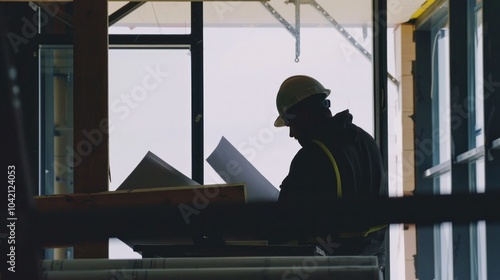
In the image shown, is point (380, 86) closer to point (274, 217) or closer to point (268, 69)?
point (268, 69)

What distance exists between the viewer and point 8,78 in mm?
530

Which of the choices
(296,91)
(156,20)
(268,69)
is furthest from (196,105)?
(296,91)

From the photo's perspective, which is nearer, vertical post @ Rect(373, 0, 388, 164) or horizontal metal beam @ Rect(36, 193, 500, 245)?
horizontal metal beam @ Rect(36, 193, 500, 245)

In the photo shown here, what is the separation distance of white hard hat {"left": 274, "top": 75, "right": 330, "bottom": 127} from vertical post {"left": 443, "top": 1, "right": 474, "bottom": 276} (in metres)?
3.20

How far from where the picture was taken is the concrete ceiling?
633cm

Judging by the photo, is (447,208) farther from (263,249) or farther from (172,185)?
(172,185)

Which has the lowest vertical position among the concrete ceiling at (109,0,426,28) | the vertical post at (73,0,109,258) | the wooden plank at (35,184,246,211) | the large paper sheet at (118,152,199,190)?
the wooden plank at (35,184,246,211)

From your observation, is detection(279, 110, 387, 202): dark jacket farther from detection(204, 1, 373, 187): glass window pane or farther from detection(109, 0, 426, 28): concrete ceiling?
detection(109, 0, 426, 28): concrete ceiling

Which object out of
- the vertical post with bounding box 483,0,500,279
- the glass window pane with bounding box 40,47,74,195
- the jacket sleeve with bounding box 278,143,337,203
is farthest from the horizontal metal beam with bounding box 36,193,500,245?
the glass window pane with bounding box 40,47,74,195

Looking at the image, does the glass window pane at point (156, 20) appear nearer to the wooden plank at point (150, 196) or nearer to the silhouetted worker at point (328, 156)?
the silhouetted worker at point (328, 156)

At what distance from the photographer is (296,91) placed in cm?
304

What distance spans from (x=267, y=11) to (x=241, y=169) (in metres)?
4.33

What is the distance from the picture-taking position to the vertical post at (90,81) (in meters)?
2.43

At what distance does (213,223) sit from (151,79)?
546 cm
